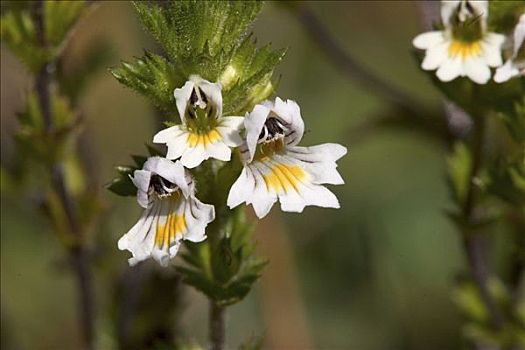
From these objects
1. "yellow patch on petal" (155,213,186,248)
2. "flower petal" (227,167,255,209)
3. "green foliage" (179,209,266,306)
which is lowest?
"green foliage" (179,209,266,306)

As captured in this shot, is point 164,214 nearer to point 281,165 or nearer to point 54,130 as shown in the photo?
point 281,165

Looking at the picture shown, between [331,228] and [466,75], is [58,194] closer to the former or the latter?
[466,75]

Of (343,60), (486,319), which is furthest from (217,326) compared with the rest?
(343,60)

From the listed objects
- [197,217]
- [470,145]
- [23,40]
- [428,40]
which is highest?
[23,40]

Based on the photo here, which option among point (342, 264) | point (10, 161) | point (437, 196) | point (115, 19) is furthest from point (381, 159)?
point (10, 161)

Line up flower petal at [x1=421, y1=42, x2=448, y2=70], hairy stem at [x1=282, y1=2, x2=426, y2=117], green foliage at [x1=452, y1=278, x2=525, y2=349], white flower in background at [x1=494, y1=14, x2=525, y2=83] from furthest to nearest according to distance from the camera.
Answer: hairy stem at [x1=282, y1=2, x2=426, y2=117], green foliage at [x1=452, y1=278, x2=525, y2=349], flower petal at [x1=421, y1=42, x2=448, y2=70], white flower in background at [x1=494, y1=14, x2=525, y2=83]

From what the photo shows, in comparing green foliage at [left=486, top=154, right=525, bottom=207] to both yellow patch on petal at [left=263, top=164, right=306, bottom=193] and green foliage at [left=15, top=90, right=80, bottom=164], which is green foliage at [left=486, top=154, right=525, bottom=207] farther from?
green foliage at [left=15, top=90, right=80, bottom=164]

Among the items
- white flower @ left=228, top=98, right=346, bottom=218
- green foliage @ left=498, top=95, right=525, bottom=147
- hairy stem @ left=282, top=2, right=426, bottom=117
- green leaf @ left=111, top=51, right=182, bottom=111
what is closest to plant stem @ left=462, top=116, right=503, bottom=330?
green foliage @ left=498, top=95, right=525, bottom=147
